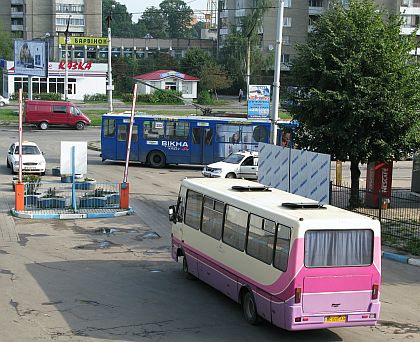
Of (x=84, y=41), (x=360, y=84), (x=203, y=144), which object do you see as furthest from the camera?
(x=84, y=41)

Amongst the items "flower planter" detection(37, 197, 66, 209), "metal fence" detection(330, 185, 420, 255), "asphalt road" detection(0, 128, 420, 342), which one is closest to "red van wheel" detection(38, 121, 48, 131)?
"flower planter" detection(37, 197, 66, 209)

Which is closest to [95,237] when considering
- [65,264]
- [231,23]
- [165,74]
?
[65,264]

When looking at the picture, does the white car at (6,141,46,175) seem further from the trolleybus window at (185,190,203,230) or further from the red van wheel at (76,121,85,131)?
the red van wheel at (76,121,85,131)

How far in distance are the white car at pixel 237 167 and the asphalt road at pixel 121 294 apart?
9360 millimetres

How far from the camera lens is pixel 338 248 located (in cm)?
1307

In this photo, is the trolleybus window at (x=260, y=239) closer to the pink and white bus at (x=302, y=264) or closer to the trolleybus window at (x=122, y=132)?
the pink and white bus at (x=302, y=264)

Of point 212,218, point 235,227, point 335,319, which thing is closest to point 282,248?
point 335,319

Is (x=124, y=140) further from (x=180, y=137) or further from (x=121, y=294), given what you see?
(x=121, y=294)

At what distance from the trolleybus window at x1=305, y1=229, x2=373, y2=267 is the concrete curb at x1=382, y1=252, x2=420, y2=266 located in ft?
24.2

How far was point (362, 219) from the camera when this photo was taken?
1334cm

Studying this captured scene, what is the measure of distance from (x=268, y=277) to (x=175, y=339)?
1.93 meters

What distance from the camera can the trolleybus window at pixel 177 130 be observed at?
1560 inches

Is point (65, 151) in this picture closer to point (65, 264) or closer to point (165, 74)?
point (65, 264)

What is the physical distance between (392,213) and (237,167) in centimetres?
1101
